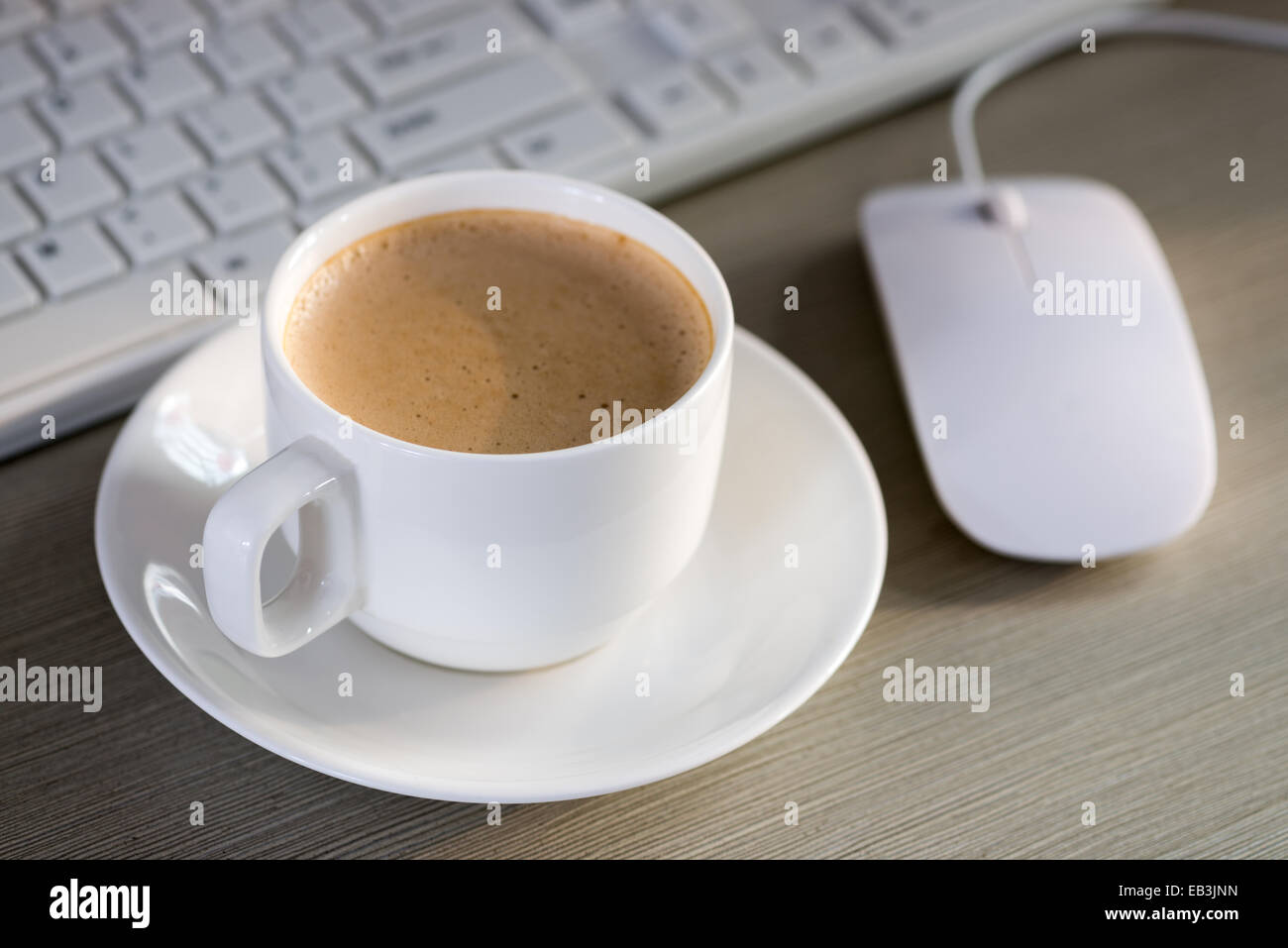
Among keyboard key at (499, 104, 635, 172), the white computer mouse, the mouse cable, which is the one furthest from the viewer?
the mouse cable

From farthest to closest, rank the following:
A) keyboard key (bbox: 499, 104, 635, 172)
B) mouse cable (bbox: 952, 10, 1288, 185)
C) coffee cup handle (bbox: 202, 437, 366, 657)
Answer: mouse cable (bbox: 952, 10, 1288, 185), keyboard key (bbox: 499, 104, 635, 172), coffee cup handle (bbox: 202, 437, 366, 657)

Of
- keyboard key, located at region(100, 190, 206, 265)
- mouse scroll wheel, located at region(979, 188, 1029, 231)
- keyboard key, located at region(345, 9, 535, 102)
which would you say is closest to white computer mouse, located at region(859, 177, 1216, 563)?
mouse scroll wheel, located at region(979, 188, 1029, 231)

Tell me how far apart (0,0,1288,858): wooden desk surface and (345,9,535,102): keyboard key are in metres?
0.17

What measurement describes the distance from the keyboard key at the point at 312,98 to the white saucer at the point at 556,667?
0.46 feet

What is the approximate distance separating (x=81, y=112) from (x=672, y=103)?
298mm

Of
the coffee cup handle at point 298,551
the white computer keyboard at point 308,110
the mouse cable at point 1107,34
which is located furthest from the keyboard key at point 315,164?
the mouse cable at point 1107,34

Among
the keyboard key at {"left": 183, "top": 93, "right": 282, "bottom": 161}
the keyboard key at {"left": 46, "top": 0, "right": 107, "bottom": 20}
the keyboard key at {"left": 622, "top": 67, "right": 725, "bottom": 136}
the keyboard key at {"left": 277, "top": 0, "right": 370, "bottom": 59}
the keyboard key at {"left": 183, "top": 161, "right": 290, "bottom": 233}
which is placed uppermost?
the keyboard key at {"left": 46, "top": 0, "right": 107, "bottom": 20}

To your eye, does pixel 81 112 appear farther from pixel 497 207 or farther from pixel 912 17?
pixel 912 17

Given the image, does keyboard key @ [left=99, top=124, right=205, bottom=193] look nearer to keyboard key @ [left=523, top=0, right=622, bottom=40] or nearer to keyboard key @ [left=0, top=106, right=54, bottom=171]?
keyboard key @ [left=0, top=106, right=54, bottom=171]

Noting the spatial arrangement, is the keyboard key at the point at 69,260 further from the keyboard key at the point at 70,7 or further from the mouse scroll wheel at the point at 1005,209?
the mouse scroll wheel at the point at 1005,209

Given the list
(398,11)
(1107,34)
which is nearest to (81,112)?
(398,11)

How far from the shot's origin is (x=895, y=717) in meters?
0.54

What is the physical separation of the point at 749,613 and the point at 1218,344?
0.33 m

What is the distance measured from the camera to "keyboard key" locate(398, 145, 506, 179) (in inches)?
26.9
